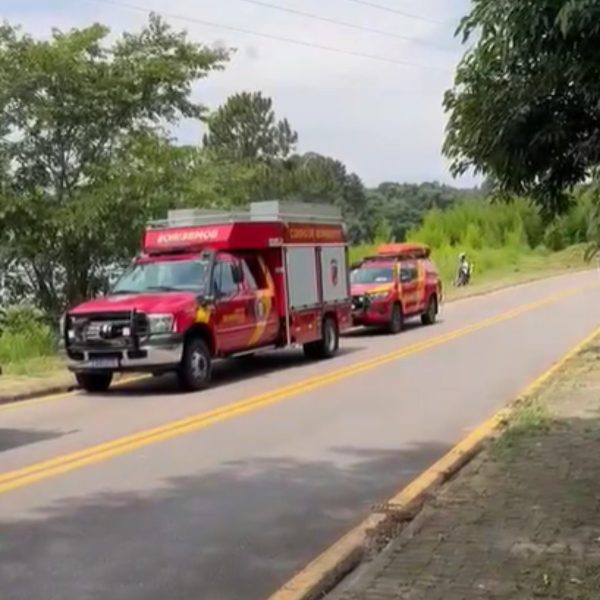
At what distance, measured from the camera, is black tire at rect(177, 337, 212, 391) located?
15.8 m

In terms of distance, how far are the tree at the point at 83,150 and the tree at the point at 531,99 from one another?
15.1m

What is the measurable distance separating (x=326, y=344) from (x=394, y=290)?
6.20 m

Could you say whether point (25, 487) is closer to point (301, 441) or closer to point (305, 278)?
point (301, 441)

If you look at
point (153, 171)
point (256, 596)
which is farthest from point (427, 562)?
point (153, 171)

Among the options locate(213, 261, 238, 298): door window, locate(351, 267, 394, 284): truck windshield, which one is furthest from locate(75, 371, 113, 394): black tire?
locate(351, 267, 394, 284): truck windshield

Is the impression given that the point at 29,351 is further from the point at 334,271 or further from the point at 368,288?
the point at 368,288

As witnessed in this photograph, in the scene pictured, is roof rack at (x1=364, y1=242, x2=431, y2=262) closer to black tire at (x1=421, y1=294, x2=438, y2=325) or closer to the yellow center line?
black tire at (x1=421, y1=294, x2=438, y2=325)

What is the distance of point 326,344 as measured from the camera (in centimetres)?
2064

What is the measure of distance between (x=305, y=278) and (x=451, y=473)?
11077 mm

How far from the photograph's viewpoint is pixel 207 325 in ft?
54.1

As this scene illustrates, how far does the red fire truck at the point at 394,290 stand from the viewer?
26016 mm

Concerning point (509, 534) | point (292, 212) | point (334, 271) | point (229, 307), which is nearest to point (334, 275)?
point (334, 271)

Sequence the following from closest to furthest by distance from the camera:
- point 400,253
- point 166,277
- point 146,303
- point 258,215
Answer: point 146,303 → point 166,277 → point 258,215 → point 400,253

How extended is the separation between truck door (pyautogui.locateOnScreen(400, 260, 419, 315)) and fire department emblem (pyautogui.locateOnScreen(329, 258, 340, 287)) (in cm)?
554
